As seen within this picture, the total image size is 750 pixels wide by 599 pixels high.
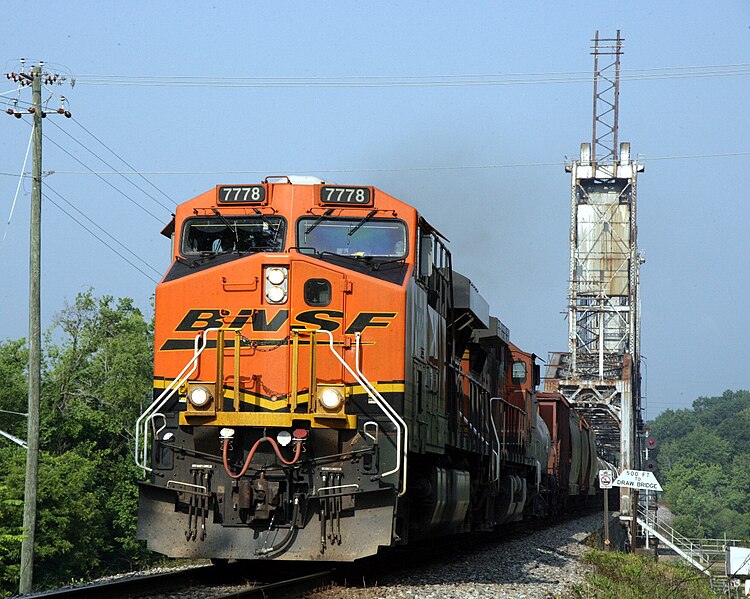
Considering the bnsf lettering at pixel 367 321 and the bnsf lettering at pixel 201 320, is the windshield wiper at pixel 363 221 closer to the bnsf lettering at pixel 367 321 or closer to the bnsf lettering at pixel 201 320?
the bnsf lettering at pixel 367 321

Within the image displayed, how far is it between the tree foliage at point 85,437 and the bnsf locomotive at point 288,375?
3438cm

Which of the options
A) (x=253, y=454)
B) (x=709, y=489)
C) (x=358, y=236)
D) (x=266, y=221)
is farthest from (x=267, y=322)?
(x=709, y=489)

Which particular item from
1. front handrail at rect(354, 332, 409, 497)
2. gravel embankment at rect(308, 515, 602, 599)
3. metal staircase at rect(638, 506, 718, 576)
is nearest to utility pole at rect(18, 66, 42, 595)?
gravel embankment at rect(308, 515, 602, 599)

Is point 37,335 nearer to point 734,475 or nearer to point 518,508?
point 518,508

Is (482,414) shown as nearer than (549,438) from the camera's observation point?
Yes

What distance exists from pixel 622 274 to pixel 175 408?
65.6 meters

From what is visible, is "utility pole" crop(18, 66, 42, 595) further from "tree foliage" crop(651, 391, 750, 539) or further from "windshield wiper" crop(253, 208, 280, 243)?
"tree foliage" crop(651, 391, 750, 539)

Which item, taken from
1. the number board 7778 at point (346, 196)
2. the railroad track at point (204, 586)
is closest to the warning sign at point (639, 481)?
the railroad track at point (204, 586)

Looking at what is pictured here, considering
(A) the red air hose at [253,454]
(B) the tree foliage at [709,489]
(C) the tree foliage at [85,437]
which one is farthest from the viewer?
(B) the tree foliage at [709,489]

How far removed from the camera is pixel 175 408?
36.6ft

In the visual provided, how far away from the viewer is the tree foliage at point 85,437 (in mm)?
45656

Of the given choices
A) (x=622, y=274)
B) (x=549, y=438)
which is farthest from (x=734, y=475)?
(x=549, y=438)

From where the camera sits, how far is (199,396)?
35.3 feet

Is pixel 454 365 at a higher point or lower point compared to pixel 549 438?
higher
